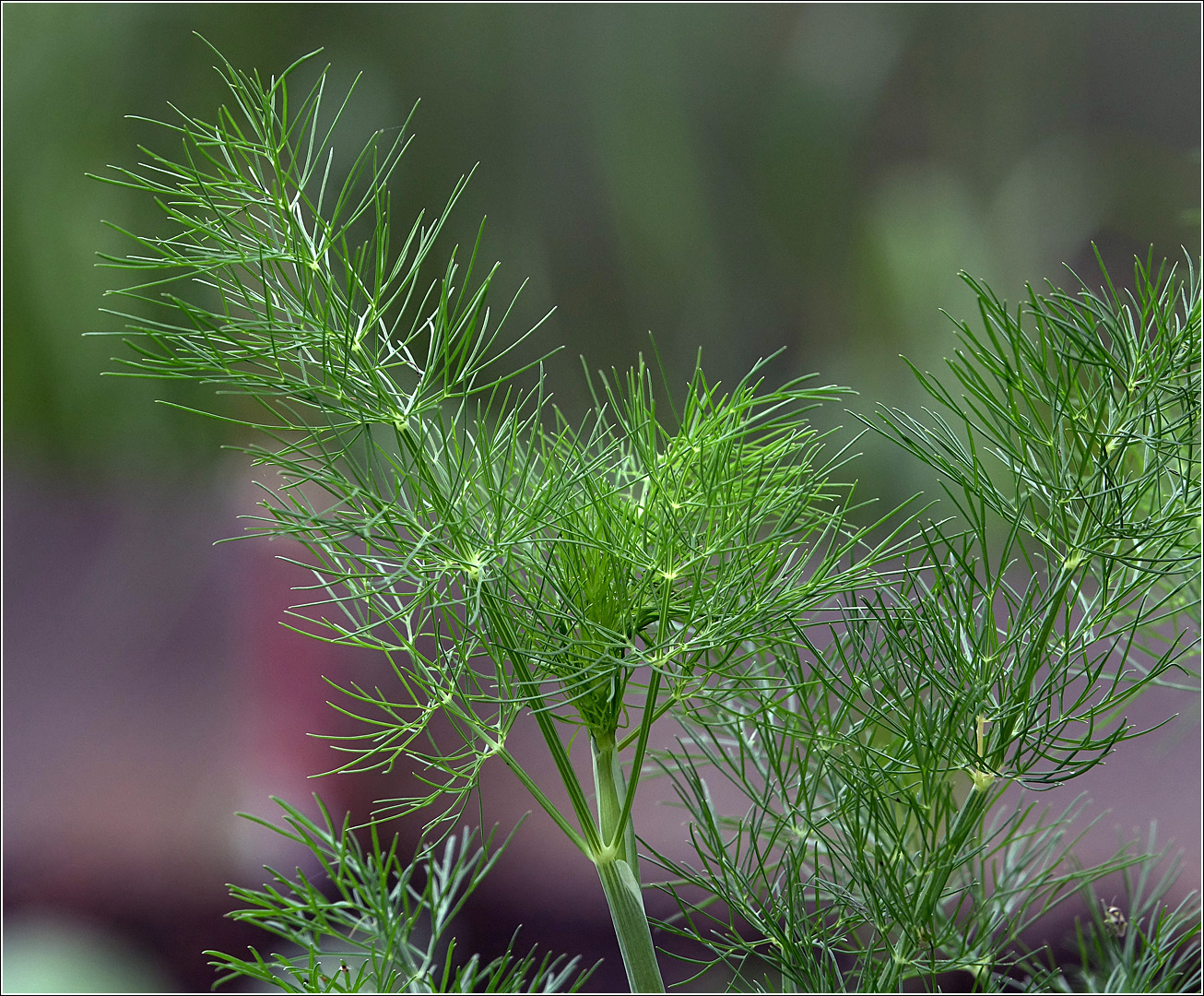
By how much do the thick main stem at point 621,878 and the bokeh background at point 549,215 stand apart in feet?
2.35

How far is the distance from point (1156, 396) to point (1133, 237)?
0.89m

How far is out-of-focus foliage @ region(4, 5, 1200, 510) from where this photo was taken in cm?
93

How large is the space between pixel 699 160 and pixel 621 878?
909mm

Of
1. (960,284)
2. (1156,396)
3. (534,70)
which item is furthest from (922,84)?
(1156,396)

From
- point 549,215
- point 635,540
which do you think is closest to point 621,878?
point 635,540

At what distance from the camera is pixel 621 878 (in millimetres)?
180

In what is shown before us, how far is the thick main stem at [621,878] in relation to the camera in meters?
0.18

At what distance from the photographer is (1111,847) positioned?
795 mm

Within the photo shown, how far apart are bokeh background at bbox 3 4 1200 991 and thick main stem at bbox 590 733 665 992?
0.72 metres

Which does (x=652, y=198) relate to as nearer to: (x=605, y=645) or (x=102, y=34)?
(x=102, y=34)

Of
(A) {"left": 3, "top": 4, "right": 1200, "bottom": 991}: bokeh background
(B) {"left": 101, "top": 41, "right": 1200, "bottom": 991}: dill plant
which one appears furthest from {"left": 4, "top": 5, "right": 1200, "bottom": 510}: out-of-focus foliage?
(B) {"left": 101, "top": 41, "right": 1200, "bottom": 991}: dill plant

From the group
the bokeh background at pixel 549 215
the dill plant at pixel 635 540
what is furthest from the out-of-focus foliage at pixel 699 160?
the dill plant at pixel 635 540

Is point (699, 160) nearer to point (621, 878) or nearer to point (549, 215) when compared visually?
point (549, 215)

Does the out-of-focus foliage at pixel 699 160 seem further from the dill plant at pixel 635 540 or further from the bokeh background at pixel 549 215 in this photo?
the dill plant at pixel 635 540
